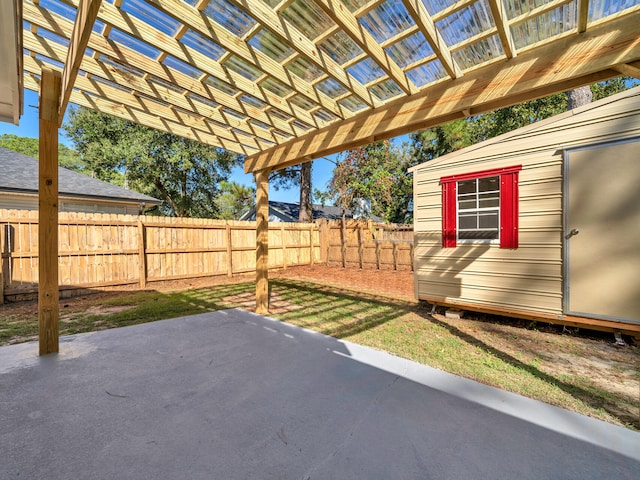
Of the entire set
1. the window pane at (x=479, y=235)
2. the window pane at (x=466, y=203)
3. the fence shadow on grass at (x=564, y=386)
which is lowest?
the fence shadow on grass at (x=564, y=386)

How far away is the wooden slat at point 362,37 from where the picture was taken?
5.69ft

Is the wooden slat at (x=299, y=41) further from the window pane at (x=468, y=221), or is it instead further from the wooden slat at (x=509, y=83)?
the window pane at (x=468, y=221)

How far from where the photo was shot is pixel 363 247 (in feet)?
32.0

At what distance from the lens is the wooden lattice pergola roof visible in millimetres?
1785

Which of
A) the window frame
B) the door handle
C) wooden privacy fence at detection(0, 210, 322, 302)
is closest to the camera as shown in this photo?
the door handle

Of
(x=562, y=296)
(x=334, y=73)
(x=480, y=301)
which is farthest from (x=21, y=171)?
(x=562, y=296)

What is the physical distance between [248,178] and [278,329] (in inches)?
745

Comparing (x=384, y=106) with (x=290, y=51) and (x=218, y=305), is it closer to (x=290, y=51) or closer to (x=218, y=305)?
(x=290, y=51)

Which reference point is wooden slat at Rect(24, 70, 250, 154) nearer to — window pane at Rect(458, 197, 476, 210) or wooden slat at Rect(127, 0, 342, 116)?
wooden slat at Rect(127, 0, 342, 116)

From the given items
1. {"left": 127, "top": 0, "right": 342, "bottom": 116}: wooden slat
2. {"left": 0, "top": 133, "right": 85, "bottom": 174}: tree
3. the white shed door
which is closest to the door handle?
the white shed door

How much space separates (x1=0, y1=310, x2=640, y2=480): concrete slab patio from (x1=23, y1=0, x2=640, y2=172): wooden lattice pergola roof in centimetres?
228

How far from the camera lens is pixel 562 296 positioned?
3.52 metres

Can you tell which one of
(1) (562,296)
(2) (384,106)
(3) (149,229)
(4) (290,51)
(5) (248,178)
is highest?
(5) (248,178)

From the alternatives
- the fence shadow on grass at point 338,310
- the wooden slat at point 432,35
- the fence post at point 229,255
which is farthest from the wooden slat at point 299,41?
the fence post at point 229,255
